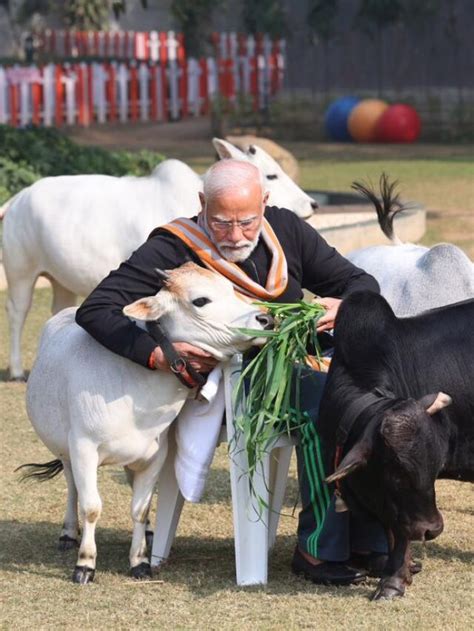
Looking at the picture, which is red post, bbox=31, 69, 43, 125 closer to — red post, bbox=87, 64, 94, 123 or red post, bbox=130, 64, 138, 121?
red post, bbox=87, 64, 94, 123

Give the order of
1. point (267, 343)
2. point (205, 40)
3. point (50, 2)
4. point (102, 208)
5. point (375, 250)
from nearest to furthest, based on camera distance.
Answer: point (267, 343) → point (375, 250) → point (102, 208) → point (205, 40) → point (50, 2)

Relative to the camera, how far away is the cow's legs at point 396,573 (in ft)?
16.4

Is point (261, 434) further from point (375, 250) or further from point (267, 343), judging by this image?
point (375, 250)

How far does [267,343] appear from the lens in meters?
5.15

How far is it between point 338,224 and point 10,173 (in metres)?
3.30

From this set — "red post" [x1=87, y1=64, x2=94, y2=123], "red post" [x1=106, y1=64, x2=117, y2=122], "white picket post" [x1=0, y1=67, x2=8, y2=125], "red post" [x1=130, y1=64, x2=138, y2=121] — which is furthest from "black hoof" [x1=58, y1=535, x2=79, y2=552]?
"red post" [x1=130, y1=64, x2=138, y2=121]

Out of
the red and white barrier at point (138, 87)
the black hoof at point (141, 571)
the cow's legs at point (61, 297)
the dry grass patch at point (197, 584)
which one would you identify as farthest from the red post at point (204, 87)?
the black hoof at point (141, 571)

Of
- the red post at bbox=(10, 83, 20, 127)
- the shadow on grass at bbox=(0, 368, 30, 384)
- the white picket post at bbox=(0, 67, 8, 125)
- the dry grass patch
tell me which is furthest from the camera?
the red post at bbox=(10, 83, 20, 127)

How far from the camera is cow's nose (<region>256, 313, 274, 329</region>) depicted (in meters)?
5.17

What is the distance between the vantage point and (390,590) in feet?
16.4

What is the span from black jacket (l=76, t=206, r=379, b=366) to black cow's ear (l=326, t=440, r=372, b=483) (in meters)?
0.79

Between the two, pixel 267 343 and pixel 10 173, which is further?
pixel 10 173

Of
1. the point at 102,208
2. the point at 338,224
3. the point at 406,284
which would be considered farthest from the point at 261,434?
the point at 338,224

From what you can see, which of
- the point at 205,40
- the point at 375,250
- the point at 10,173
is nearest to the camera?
the point at 375,250
